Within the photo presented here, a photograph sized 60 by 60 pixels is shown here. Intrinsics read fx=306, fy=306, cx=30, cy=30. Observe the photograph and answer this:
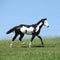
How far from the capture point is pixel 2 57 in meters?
18.3

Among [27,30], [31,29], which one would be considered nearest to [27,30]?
[27,30]

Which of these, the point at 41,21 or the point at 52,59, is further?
the point at 41,21

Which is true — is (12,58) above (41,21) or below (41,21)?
below

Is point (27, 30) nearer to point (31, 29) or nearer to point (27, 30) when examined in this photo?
point (27, 30)

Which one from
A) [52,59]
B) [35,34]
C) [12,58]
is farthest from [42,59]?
[35,34]

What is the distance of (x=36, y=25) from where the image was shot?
25.2 meters

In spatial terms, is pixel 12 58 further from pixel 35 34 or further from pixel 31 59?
pixel 35 34

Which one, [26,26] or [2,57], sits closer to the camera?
[2,57]

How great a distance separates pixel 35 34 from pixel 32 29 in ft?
1.58

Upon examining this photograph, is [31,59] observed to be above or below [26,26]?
below

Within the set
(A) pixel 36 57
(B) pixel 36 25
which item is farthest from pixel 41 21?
(A) pixel 36 57

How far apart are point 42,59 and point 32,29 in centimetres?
789

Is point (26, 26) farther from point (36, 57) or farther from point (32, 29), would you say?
point (36, 57)

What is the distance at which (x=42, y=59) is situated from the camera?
56.9 ft
